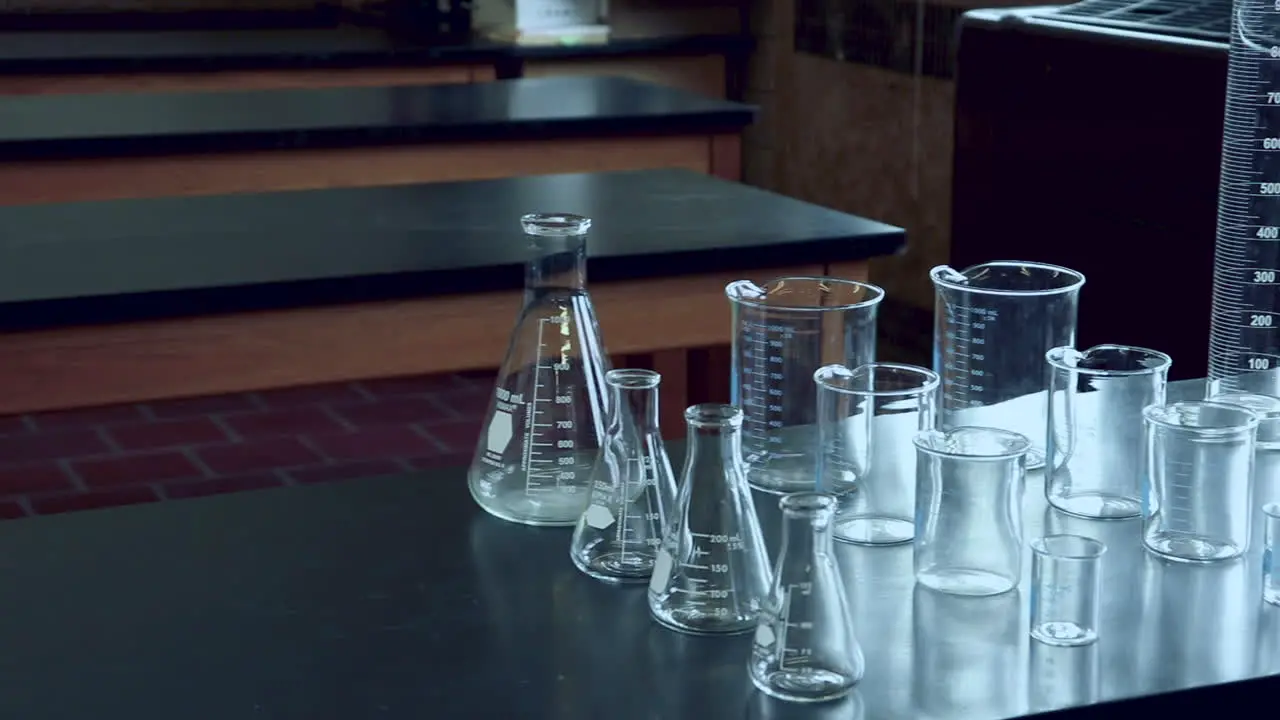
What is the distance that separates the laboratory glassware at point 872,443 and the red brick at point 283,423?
112 inches

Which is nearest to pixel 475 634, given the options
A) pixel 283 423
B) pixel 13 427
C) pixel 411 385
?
pixel 283 423

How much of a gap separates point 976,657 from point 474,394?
3.25m

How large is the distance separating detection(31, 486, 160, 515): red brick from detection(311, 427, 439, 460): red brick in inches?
16.4

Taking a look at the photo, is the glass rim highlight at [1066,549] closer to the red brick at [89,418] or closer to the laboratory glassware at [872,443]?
the laboratory glassware at [872,443]

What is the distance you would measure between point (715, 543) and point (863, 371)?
0.20 m

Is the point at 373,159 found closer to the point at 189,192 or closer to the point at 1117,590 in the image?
the point at 189,192

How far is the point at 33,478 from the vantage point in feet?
11.6

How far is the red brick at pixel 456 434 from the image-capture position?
3.71 m

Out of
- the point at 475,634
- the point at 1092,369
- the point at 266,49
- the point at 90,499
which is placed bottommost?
the point at 90,499

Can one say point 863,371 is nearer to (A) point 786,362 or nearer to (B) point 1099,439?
(A) point 786,362

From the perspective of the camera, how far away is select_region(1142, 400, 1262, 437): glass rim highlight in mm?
1007

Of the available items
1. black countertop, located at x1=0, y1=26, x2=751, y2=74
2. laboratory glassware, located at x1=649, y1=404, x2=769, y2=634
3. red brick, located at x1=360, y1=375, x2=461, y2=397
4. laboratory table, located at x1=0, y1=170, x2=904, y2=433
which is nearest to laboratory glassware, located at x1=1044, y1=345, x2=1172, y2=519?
laboratory glassware, located at x1=649, y1=404, x2=769, y2=634

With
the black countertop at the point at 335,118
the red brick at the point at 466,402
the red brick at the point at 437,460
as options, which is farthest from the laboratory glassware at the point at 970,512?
the red brick at the point at 466,402

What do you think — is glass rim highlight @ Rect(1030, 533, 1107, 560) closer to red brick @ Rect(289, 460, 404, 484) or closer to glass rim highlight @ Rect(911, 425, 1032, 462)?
glass rim highlight @ Rect(911, 425, 1032, 462)
